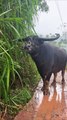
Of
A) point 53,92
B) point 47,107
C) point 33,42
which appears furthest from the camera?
point 53,92

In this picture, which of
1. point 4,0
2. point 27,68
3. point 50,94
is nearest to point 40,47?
point 27,68

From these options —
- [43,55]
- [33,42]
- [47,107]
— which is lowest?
[47,107]

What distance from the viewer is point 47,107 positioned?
5.16 metres

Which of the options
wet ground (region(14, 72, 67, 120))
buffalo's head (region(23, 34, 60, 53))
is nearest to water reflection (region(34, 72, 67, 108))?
wet ground (region(14, 72, 67, 120))

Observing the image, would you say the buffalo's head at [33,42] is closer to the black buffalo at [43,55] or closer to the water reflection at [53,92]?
the black buffalo at [43,55]

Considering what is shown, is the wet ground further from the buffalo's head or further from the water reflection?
the buffalo's head

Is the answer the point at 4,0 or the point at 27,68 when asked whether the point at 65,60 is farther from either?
the point at 4,0

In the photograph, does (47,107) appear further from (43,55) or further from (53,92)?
(43,55)

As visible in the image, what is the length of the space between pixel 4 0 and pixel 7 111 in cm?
168

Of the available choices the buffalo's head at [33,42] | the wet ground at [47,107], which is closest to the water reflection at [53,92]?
the wet ground at [47,107]

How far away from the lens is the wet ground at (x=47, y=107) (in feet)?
14.9

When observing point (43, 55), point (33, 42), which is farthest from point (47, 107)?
point (43, 55)

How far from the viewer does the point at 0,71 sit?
4.24m

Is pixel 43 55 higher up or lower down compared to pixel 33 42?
lower down
